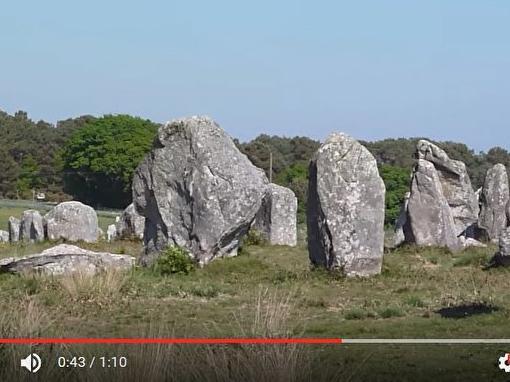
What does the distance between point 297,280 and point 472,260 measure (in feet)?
18.7

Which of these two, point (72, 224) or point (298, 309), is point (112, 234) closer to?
point (72, 224)

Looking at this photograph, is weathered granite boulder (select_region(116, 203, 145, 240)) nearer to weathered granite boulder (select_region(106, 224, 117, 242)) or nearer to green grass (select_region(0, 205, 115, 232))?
weathered granite boulder (select_region(106, 224, 117, 242))

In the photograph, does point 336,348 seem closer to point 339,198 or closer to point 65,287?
point 65,287

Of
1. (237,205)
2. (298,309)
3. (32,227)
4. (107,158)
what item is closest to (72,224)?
(32,227)

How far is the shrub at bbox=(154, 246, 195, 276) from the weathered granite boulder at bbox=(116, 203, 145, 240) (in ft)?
44.9

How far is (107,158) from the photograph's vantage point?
260 ft

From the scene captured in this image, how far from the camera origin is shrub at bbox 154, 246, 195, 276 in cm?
1816

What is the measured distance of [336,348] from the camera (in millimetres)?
9461

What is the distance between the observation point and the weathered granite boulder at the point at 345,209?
58.9ft

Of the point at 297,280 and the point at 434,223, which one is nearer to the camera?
the point at 297,280

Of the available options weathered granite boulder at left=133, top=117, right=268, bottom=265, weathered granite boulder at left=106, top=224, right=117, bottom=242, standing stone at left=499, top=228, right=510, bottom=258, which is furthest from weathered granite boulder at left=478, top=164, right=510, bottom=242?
standing stone at left=499, top=228, right=510, bottom=258

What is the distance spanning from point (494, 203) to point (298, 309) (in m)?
19.9

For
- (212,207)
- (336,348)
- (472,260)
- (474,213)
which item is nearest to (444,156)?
(474,213)

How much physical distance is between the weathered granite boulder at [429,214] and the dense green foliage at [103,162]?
5141 centimetres
